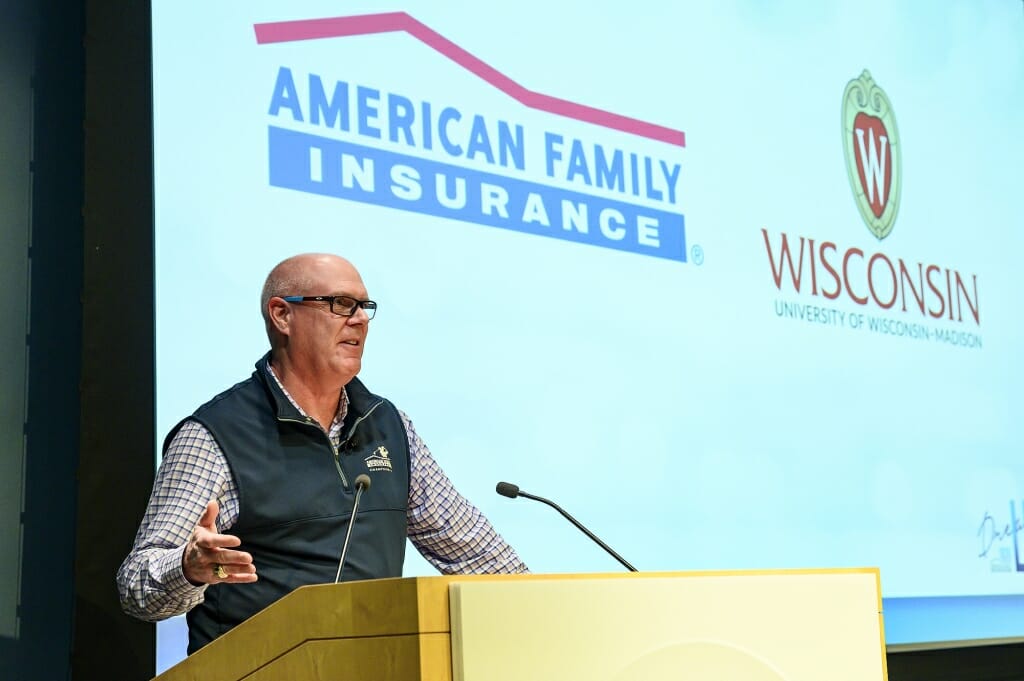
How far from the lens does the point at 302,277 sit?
240 cm

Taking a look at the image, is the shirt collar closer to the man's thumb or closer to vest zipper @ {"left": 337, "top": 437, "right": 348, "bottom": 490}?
vest zipper @ {"left": 337, "top": 437, "right": 348, "bottom": 490}

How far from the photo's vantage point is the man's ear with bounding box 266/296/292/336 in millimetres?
2406

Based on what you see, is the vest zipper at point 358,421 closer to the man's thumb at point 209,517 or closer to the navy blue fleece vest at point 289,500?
the navy blue fleece vest at point 289,500

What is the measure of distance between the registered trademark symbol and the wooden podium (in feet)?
6.46

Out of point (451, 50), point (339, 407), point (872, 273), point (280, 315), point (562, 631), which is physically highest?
point (451, 50)

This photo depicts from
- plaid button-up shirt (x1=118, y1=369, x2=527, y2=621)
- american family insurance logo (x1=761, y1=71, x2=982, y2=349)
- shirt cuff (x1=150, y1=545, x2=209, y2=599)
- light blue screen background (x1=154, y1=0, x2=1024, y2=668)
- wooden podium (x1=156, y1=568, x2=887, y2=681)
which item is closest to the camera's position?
wooden podium (x1=156, y1=568, x2=887, y2=681)

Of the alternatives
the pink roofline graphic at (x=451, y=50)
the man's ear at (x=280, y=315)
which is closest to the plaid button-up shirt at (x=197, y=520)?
the man's ear at (x=280, y=315)

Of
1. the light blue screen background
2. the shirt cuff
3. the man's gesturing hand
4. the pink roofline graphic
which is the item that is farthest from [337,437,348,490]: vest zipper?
the pink roofline graphic

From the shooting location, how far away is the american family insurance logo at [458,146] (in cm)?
279

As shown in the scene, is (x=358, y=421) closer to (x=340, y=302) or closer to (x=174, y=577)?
(x=340, y=302)

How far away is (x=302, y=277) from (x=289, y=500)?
0.42 metres

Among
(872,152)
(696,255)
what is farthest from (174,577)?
(872,152)

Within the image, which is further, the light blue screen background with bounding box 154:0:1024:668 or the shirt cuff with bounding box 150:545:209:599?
the light blue screen background with bounding box 154:0:1024:668

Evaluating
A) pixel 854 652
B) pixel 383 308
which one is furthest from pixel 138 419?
pixel 854 652
